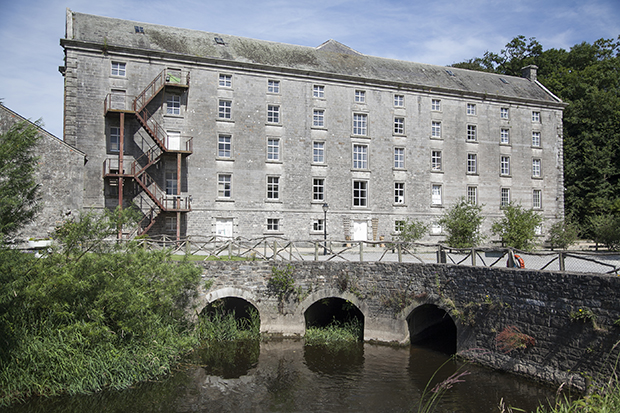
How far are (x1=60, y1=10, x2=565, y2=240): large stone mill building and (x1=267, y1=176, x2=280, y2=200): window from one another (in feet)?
0.22

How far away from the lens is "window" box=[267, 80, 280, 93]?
29219 mm

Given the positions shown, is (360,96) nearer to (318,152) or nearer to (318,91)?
(318,91)

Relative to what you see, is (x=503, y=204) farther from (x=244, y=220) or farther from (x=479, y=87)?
(x=244, y=220)

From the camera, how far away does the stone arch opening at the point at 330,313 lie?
1773 centimetres

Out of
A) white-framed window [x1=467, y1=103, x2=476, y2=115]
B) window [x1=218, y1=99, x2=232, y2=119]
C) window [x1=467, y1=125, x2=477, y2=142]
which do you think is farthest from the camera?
white-framed window [x1=467, y1=103, x2=476, y2=115]

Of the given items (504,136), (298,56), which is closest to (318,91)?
(298,56)

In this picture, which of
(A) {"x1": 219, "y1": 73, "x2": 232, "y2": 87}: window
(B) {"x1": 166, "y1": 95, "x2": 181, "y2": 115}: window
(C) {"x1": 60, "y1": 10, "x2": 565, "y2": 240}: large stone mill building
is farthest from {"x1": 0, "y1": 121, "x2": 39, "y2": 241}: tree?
(A) {"x1": 219, "y1": 73, "x2": 232, "y2": 87}: window

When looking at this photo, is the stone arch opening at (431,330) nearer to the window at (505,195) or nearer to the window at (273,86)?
the window at (273,86)

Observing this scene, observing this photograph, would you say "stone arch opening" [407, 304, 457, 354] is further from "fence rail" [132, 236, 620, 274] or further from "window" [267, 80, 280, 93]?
"window" [267, 80, 280, 93]

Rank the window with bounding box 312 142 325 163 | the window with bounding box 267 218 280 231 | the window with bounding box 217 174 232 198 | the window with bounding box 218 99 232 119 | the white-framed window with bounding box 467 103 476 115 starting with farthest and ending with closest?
the white-framed window with bounding box 467 103 476 115 < the window with bounding box 312 142 325 163 < the window with bounding box 267 218 280 231 < the window with bounding box 218 99 232 119 < the window with bounding box 217 174 232 198

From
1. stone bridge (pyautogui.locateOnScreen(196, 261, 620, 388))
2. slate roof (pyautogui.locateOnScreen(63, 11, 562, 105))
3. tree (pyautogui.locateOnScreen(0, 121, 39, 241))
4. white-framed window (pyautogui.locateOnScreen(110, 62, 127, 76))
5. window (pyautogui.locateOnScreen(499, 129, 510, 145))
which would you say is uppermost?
slate roof (pyautogui.locateOnScreen(63, 11, 562, 105))

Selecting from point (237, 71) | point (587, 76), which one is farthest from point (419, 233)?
point (587, 76)

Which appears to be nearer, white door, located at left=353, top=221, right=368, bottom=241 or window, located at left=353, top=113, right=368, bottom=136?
white door, located at left=353, top=221, right=368, bottom=241

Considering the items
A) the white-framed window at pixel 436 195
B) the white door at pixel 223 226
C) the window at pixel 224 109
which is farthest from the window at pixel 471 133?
the white door at pixel 223 226
